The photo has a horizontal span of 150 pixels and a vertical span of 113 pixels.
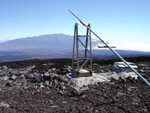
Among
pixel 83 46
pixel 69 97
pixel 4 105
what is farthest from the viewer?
pixel 83 46

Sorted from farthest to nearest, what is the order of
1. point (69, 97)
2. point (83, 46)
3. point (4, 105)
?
1. point (83, 46)
2. point (69, 97)
3. point (4, 105)

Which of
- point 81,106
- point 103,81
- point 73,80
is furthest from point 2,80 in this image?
point 81,106

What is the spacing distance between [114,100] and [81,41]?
7205 mm

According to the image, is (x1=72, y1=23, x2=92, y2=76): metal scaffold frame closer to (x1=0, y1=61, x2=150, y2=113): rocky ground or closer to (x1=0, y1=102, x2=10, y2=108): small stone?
(x1=0, y1=61, x2=150, y2=113): rocky ground

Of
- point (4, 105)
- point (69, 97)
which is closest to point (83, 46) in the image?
point (69, 97)

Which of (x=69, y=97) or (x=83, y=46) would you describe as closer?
(x=69, y=97)

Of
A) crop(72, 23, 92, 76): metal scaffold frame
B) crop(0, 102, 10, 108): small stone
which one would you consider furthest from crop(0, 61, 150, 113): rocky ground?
crop(72, 23, 92, 76): metal scaffold frame

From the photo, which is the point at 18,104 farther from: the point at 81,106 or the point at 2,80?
the point at 2,80

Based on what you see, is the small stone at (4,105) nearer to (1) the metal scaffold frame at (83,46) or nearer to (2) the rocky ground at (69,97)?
(2) the rocky ground at (69,97)

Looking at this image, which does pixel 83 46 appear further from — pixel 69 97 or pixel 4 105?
pixel 4 105

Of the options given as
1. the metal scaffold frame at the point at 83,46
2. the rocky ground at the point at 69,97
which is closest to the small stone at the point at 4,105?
the rocky ground at the point at 69,97

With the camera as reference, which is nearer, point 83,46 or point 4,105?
point 4,105

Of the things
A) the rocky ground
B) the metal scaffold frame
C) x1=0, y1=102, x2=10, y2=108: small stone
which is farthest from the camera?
the metal scaffold frame

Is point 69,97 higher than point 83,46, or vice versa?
point 83,46
